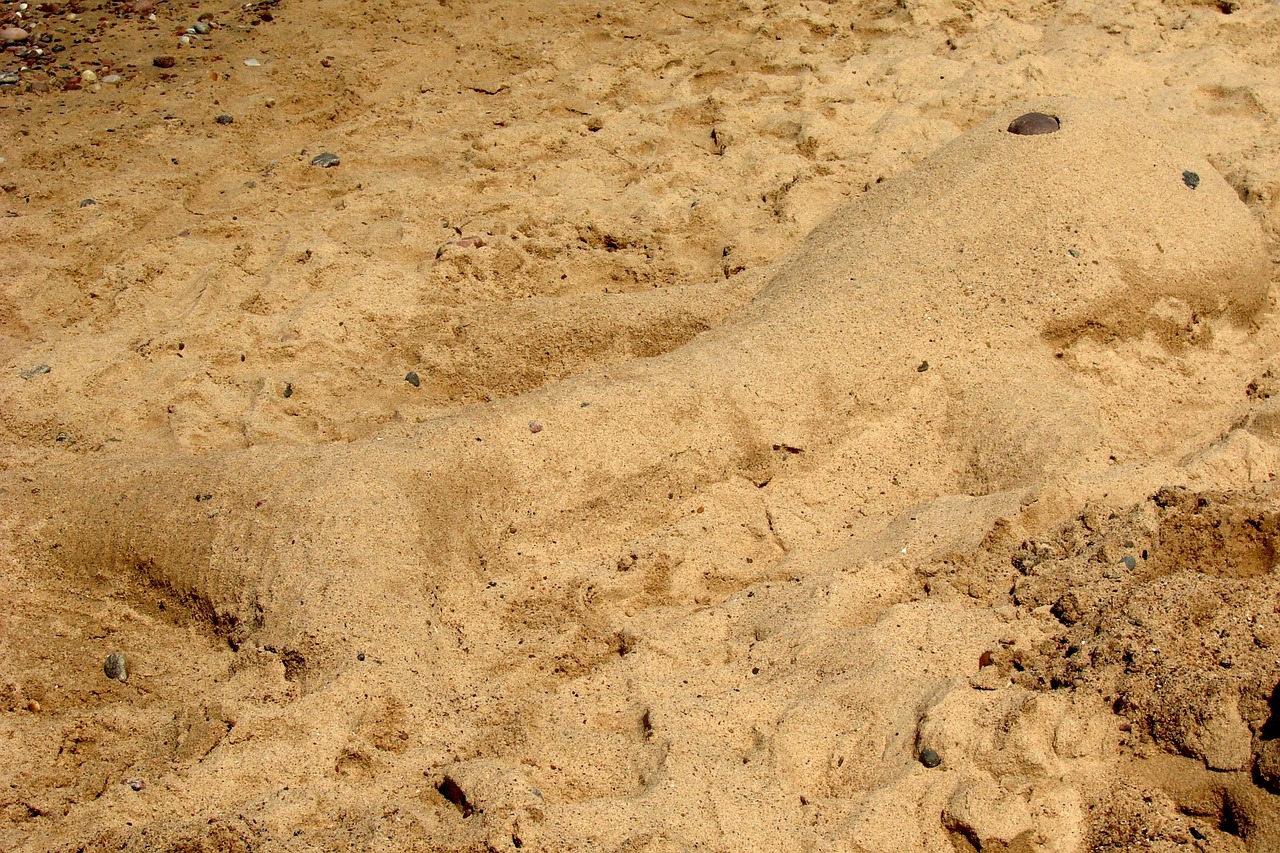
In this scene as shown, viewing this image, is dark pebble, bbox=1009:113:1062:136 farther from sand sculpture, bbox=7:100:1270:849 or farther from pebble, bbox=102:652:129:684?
pebble, bbox=102:652:129:684

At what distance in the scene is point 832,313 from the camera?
336 cm

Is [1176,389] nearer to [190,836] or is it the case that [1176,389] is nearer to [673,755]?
[673,755]

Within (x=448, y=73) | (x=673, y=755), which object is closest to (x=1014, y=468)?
(x=673, y=755)

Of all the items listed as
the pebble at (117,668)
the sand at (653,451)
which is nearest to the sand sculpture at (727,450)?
the sand at (653,451)

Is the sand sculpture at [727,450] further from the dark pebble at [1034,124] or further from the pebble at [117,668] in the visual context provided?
the pebble at [117,668]

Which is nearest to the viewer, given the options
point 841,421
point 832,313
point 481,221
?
point 841,421

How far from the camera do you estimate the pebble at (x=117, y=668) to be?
2658 mm

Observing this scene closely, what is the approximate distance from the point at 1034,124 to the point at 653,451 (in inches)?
71.9

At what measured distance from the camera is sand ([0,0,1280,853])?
2191 millimetres

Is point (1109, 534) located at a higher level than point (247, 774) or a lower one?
higher

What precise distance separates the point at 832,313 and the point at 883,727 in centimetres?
145

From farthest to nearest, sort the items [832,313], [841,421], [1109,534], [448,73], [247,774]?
1. [448,73]
2. [832,313]
3. [841,421]
4. [1109,534]
5. [247,774]

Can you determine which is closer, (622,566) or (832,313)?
(622,566)

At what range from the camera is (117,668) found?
266 centimetres
